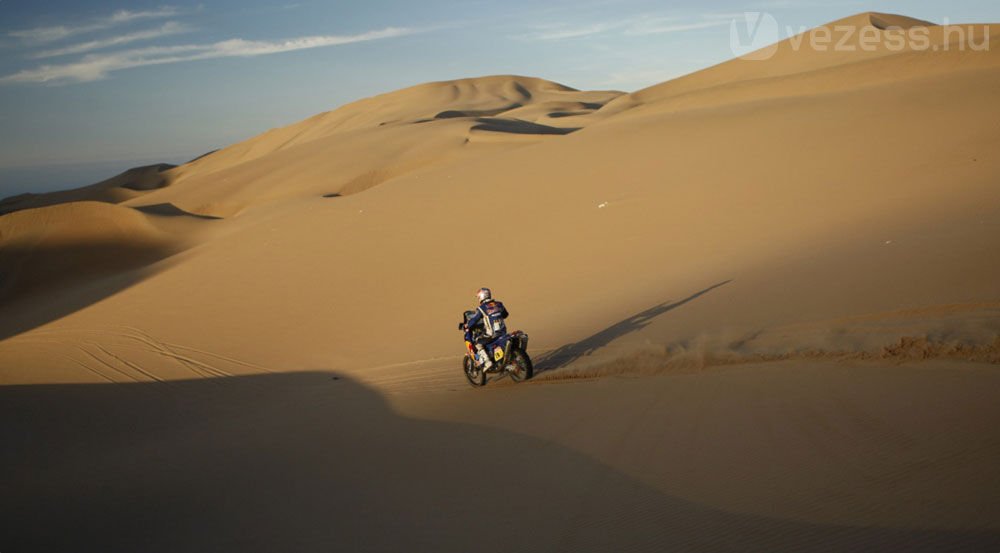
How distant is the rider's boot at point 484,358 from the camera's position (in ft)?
30.0

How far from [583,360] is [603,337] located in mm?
996

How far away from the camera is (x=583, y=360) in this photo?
360 inches

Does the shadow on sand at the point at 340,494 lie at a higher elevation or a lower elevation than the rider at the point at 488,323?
lower

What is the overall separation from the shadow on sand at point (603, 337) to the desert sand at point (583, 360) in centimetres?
7

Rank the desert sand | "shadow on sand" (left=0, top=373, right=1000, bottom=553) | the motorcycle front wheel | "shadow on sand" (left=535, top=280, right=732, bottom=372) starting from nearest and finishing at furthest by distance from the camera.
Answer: "shadow on sand" (left=0, top=373, right=1000, bottom=553) → the desert sand → the motorcycle front wheel → "shadow on sand" (left=535, top=280, right=732, bottom=372)

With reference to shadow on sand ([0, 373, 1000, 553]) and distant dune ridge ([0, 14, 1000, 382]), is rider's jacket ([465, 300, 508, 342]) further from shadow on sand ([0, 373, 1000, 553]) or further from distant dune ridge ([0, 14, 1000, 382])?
shadow on sand ([0, 373, 1000, 553])

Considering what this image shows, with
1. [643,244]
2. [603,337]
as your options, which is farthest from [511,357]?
[643,244]

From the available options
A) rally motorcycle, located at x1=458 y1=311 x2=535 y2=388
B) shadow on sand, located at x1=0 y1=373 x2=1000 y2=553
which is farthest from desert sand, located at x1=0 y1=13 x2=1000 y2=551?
rally motorcycle, located at x1=458 y1=311 x2=535 y2=388

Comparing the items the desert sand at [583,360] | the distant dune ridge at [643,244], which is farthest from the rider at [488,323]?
the distant dune ridge at [643,244]

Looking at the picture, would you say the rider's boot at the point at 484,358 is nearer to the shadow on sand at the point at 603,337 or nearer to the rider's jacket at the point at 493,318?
the rider's jacket at the point at 493,318

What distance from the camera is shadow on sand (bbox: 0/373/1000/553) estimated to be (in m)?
4.69

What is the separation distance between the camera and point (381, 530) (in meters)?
5.38

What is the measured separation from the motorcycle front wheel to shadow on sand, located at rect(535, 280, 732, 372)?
72cm

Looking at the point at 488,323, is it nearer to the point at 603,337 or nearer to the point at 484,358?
the point at 484,358
